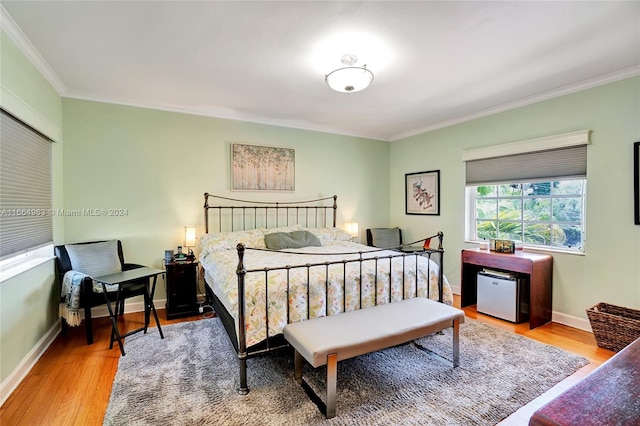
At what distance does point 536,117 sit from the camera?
11.2 ft

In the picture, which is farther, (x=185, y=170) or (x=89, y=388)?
(x=185, y=170)

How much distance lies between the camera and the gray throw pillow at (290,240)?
3.68 m

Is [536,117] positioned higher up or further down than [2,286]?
higher up

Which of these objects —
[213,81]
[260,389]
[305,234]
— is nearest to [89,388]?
[260,389]

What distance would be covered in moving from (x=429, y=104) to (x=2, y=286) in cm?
430

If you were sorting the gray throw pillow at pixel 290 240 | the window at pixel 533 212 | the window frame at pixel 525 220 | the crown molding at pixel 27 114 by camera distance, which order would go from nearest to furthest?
the crown molding at pixel 27 114, the window frame at pixel 525 220, the window at pixel 533 212, the gray throw pillow at pixel 290 240

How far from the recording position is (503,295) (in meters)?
3.37

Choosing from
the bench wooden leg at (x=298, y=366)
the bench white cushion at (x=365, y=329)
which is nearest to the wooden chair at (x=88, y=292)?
the bench wooden leg at (x=298, y=366)

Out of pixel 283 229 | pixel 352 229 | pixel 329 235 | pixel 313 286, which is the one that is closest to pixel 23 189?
pixel 313 286

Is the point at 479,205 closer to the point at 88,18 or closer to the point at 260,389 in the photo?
the point at 260,389

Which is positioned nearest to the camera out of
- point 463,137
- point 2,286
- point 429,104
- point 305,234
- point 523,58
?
point 2,286

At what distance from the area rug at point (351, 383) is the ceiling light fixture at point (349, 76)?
2.32 metres

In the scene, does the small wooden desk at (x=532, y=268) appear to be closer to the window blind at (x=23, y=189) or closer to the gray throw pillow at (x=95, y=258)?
the gray throw pillow at (x=95, y=258)

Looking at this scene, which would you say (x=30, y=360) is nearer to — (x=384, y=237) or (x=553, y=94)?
(x=384, y=237)
